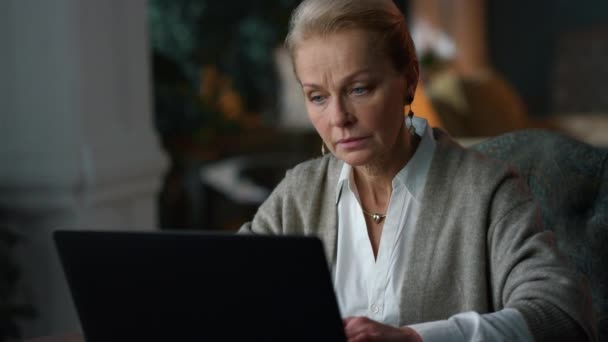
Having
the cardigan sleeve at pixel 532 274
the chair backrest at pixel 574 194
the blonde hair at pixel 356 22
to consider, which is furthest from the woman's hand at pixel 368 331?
the chair backrest at pixel 574 194

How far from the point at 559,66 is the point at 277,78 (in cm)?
348

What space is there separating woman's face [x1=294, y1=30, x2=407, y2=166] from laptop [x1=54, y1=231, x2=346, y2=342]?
1.20 feet

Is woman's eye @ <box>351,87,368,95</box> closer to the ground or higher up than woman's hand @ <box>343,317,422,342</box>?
higher up

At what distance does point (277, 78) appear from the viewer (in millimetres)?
6836

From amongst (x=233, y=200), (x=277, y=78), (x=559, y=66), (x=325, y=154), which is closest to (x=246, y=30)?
(x=277, y=78)

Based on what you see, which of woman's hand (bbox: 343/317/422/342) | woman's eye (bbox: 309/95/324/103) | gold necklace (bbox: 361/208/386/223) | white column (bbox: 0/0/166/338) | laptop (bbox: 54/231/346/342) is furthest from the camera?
white column (bbox: 0/0/166/338)

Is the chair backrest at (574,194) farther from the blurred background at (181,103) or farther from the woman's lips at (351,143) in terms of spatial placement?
the blurred background at (181,103)

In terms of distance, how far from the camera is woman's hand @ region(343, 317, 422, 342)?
3.27 feet

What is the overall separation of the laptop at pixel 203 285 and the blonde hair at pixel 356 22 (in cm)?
43

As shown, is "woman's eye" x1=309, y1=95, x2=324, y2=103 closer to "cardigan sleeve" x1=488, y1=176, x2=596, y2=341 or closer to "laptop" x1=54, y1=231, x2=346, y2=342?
"cardigan sleeve" x1=488, y1=176, x2=596, y2=341

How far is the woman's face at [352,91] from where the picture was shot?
1.20 m

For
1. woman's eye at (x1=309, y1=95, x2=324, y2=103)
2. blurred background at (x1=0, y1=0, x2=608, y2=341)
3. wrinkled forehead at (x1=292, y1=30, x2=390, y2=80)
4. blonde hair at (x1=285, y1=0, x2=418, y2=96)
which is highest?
blonde hair at (x1=285, y1=0, x2=418, y2=96)

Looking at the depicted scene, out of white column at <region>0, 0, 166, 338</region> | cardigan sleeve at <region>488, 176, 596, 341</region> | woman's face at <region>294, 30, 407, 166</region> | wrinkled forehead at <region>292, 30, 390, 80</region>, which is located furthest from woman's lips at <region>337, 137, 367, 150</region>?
white column at <region>0, 0, 166, 338</region>

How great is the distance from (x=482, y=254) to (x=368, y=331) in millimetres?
307
